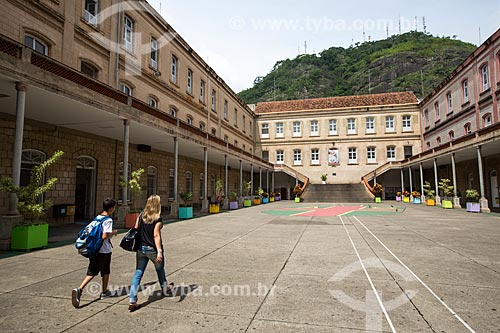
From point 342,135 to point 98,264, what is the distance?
3971 centimetres

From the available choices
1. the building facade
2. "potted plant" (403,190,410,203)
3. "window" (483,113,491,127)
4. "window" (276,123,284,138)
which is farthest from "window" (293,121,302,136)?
"window" (483,113,491,127)

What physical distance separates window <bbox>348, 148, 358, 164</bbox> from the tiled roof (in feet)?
20.7

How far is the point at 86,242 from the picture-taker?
3.91 m

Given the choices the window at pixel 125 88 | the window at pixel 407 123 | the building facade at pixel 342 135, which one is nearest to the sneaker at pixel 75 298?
the window at pixel 125 88

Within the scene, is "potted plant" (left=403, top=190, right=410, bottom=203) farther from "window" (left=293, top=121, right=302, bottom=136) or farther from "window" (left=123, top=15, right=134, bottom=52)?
"window" (left=123, top=15, right=134, bottom=52)

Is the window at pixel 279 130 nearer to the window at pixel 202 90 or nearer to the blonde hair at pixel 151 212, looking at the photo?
the window at pixel 202 90

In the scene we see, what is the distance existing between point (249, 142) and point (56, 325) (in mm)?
37440

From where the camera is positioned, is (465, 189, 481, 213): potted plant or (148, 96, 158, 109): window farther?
(148, 96, 158, 109): window

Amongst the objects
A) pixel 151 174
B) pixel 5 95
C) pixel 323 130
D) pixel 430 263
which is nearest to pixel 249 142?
pixel 323 130

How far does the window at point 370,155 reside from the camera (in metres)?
39.2

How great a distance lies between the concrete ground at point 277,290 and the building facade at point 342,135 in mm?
32833

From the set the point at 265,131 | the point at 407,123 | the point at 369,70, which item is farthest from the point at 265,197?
the point at 369,70

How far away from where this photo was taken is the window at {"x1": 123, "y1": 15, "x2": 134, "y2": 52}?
1668 cm

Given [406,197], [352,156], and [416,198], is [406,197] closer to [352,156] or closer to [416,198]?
[416,198]
